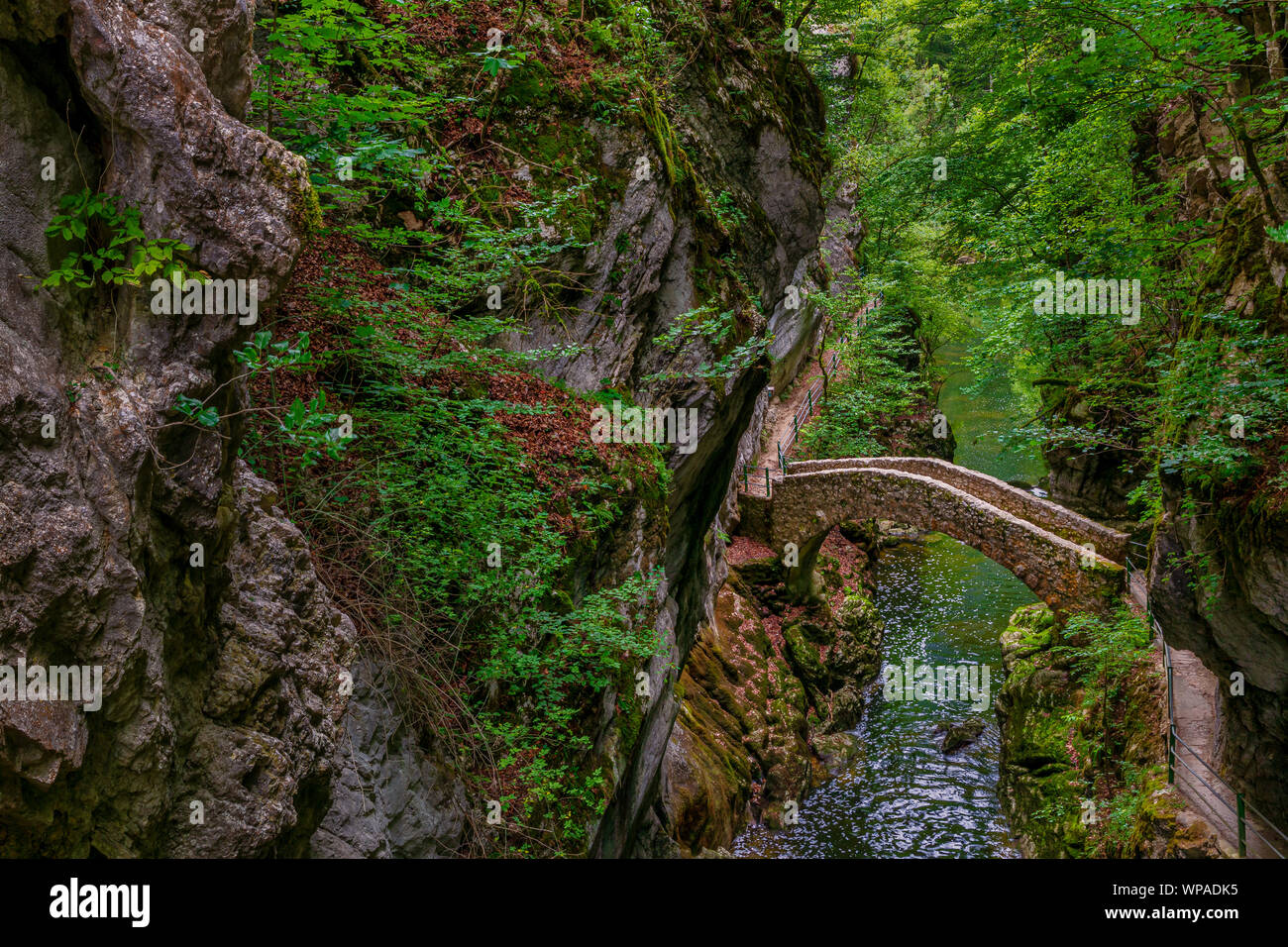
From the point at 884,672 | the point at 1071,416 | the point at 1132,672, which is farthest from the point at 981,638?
the point at 1132,672

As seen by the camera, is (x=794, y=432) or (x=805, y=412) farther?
(x=805, y=412)

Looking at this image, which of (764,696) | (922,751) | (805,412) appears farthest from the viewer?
(805,412)

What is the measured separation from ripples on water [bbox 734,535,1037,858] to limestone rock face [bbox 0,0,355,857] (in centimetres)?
1045

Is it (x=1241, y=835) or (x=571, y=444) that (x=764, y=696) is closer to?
(x=1241, y=835)

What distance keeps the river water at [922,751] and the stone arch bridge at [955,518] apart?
4.58 feet

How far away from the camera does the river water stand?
483 inches

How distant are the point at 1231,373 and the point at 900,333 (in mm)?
20438

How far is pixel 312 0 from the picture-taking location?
4062mm

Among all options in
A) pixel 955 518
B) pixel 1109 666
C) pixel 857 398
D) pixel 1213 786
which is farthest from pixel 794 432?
pixel 1213 786

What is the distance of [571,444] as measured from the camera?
6824mm

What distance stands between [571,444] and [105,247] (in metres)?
4.23

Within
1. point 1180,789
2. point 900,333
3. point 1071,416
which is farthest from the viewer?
point 900,333

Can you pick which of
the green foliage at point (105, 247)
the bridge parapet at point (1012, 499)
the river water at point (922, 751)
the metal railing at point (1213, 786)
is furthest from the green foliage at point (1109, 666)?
the green foliage at point (105, 247)

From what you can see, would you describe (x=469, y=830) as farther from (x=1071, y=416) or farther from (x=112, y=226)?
(x=1071, y=416)
